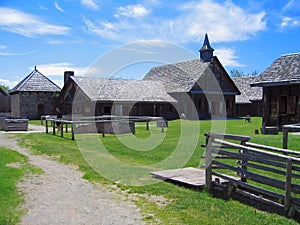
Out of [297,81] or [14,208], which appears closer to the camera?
[14,208]

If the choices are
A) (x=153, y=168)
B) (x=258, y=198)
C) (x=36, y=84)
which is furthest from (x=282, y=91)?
(x=36, y=84)

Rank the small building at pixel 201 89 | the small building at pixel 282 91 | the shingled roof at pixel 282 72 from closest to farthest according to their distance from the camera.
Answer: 1. the shingled roof at pixel 282 72
2. the small building at pixel 282 91
3. the small building at pixel 201 89

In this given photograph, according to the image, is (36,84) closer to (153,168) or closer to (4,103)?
(4,103)

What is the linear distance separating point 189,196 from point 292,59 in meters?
17.0

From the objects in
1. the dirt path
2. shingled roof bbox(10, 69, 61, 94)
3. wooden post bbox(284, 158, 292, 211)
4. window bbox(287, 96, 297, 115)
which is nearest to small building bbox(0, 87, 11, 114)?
shingled roof bbox(10, 69, 61, 94)

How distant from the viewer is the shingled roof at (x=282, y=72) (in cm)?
1884

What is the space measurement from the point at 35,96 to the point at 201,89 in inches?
736

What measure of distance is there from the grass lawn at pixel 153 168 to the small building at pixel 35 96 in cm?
2275

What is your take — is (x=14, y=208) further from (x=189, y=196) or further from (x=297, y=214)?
(x=297, y=214)

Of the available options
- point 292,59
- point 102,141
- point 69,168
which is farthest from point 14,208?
point 292,59

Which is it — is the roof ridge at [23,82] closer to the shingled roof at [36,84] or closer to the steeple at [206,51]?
the shingled roof at [36,84]

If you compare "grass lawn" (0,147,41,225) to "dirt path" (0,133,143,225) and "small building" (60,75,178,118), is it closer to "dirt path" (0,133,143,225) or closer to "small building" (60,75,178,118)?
"dirt path" (0,133,143,225)

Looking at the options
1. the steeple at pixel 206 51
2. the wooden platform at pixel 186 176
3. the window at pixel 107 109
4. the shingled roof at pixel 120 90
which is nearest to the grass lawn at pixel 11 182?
the wooden platform at pixel 186 176

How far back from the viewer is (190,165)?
9.81 meters
